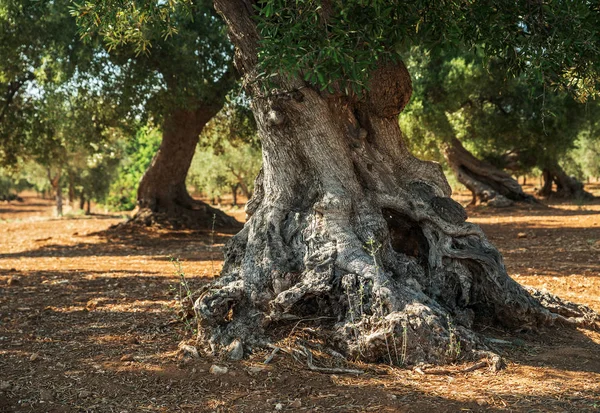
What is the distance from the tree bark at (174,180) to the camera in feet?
55.1

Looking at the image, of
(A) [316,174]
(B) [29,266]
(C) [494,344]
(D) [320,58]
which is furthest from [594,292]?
(B) [29,266]

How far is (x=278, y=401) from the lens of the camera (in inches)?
165

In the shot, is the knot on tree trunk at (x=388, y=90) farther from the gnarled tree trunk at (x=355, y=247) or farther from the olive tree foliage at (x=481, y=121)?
the olive tree foliage at (x=481, y=121)

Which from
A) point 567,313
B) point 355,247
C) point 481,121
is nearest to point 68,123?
point 355,247

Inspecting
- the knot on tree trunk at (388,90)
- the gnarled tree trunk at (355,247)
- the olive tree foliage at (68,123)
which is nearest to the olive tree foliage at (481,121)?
the olive tree foliage at (68,123)

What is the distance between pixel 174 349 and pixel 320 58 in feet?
9.10

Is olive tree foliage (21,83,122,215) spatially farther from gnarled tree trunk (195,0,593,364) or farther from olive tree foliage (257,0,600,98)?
olive tree foliage (257,0,600,98)

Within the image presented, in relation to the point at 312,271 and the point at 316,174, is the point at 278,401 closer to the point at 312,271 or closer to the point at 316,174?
the point at 312,271

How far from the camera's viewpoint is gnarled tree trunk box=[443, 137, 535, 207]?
2408 centimetres

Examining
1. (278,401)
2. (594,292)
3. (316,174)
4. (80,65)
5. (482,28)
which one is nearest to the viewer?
(278,401)

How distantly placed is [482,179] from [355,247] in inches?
806

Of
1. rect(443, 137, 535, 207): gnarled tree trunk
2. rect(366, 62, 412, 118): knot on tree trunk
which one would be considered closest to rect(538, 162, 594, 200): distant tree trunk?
rect(443, 137, 535, 207): gnarled tree trunk

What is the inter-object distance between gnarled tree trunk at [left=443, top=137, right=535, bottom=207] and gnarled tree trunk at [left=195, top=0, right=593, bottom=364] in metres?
18.0

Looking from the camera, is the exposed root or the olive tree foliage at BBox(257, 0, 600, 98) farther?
the exposed root
